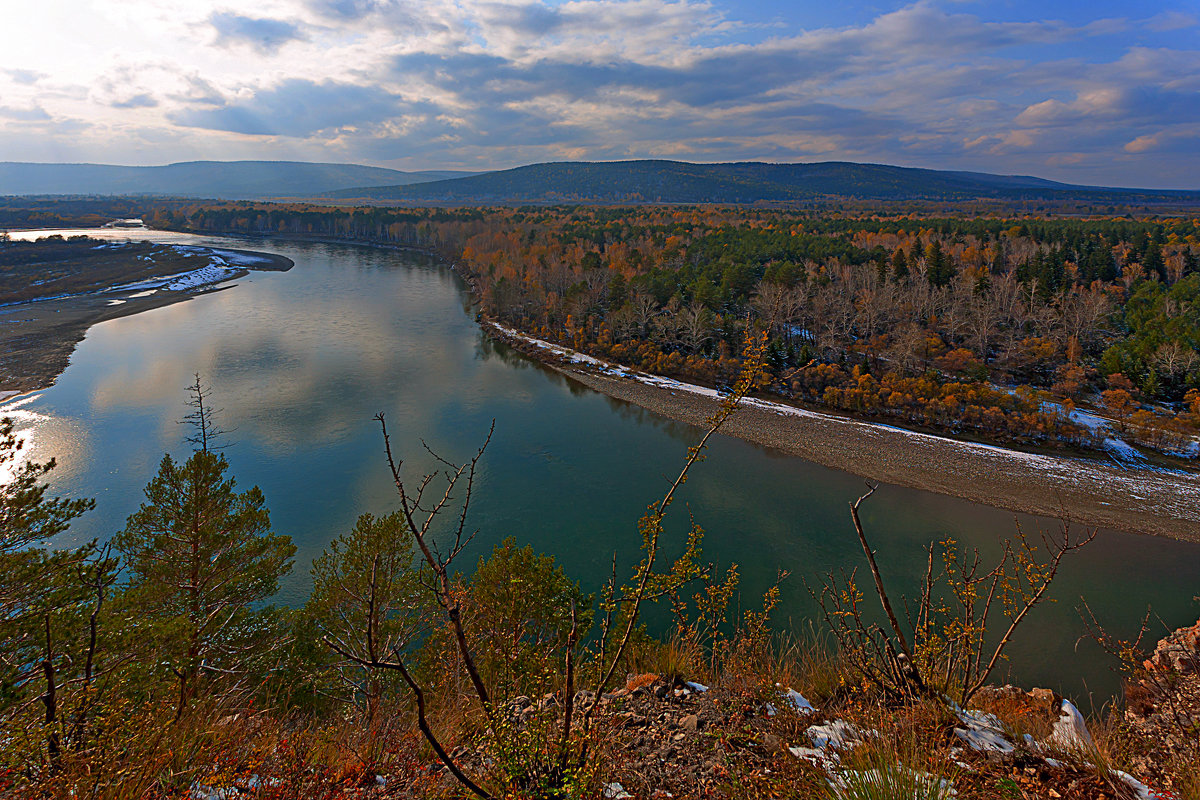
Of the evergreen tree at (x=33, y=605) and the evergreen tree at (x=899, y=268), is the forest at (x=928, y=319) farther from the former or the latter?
the evergreen tree at (x=33, y=605)

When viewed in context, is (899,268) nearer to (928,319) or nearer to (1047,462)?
(928,319)

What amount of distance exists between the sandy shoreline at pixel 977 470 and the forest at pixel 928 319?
2.15 metres

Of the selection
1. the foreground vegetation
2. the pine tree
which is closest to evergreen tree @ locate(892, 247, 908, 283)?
the foreground vegetation

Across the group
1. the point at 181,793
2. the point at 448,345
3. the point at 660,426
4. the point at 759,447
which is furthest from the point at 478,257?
the point at 181,793

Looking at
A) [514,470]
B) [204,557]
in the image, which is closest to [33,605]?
[204,557]

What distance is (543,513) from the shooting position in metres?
17.6

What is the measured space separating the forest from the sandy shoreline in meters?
2.15

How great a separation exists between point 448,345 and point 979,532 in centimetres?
2952

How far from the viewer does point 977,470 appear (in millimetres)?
21438

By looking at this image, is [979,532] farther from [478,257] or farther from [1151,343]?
[478,257]

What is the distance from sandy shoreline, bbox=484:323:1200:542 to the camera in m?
18.6

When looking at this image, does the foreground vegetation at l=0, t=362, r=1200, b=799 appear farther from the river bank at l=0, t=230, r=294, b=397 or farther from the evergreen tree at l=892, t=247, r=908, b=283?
the evergreen tree at l=892, t=247, r=908, b=283

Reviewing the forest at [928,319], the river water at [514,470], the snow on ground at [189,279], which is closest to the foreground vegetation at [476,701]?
the river water at [514,470]

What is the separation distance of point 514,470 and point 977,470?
17.8 meters
